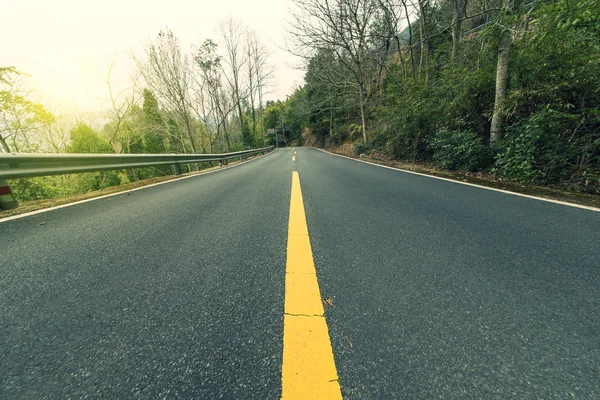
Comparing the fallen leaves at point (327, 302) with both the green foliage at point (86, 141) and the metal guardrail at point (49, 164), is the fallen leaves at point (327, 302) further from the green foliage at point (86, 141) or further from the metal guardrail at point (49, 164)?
the green foliage at point (86, 141)

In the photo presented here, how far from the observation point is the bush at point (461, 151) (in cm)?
519

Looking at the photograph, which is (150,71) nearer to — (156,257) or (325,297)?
(156,257)

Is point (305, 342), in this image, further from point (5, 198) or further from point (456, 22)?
point (456, 22)

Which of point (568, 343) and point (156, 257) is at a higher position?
point (156, 257)

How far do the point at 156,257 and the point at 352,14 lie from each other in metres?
14.9

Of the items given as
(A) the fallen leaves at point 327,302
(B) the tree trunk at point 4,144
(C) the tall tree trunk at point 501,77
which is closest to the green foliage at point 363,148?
(C) the tall tree trunk at point 501,77

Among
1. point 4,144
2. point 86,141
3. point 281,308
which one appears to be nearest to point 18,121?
point 4,144

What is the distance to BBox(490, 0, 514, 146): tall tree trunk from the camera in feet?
15.4

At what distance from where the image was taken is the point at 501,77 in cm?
490

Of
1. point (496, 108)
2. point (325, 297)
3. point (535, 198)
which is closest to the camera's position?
point (325, 297)

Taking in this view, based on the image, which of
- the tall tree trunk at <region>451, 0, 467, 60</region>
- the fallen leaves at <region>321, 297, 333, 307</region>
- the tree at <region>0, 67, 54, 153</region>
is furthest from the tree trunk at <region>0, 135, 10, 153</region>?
the tall tree trunk at <region>451, 0, 467, 60</region>

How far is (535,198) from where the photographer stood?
3.02m

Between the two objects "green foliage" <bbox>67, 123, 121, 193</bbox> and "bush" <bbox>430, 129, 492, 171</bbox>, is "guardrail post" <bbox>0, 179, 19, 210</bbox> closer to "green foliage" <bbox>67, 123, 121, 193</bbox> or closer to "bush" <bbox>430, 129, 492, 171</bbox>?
"bush" <bbox>430, 129, 492, 171</bbox>

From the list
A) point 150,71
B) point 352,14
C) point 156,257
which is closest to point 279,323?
point 156,257
